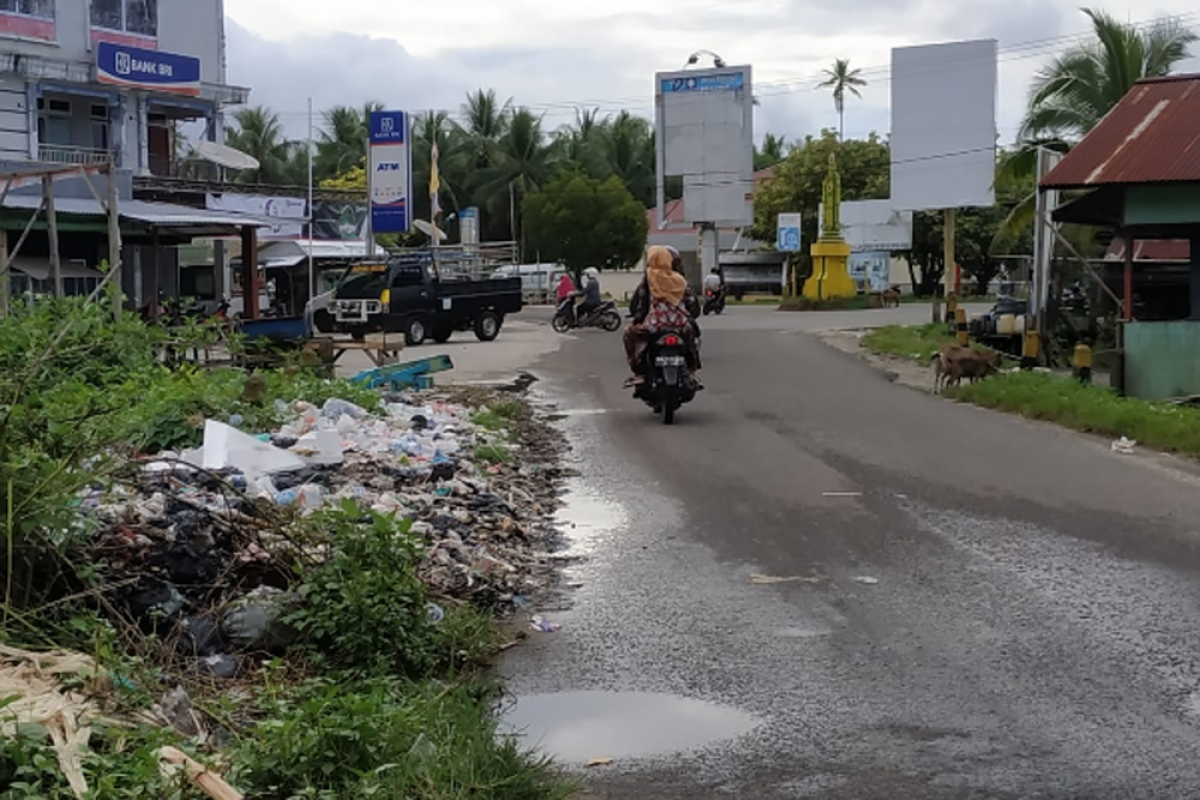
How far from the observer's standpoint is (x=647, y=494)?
11406 millimetres

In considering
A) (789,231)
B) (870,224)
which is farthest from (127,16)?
(870,224)

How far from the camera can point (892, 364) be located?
2580cm

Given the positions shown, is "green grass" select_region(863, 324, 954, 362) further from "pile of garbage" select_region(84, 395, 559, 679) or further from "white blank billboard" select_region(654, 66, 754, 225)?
"white blank billboard" select_region(654, 66, 754, 225)

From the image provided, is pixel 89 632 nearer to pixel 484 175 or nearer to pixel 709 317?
pixel 709 317

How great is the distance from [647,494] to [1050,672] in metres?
5.40

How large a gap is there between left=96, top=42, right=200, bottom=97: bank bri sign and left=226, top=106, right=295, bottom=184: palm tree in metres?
28.2

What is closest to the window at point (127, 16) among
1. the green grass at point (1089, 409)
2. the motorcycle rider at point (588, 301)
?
the motorcycle rider at point (588, 301)

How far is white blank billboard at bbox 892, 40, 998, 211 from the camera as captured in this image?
36625 mm

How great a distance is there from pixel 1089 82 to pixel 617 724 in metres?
25.1

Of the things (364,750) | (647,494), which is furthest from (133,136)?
(364,750)

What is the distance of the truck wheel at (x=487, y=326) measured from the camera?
113 feet

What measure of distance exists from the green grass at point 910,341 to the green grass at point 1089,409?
289 inches

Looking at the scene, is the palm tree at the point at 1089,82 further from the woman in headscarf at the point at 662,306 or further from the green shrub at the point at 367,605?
the green shrub at the point at 367,605

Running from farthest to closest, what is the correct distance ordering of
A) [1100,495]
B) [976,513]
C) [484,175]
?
1. [484,175]
2. [1100,495]
3. [976,513]
